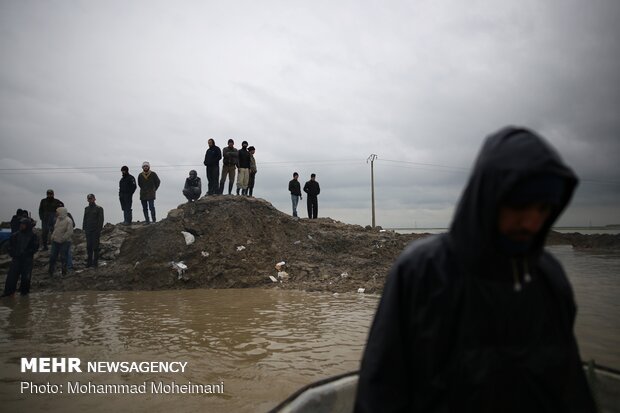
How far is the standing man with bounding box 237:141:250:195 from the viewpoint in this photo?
1230cm

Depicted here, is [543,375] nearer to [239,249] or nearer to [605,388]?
[605,388]

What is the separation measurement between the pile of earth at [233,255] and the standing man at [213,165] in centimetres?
46

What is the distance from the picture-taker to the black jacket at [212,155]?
11789mm

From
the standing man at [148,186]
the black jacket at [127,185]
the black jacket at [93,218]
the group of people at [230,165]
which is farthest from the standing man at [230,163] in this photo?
the black jacket at [93,218]

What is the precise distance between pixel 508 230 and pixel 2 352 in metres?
6.44

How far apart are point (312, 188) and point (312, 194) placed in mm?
296


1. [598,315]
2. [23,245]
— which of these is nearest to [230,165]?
[23,245]

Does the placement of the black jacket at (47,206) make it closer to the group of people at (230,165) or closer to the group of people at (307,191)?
the group of people at (230,165)

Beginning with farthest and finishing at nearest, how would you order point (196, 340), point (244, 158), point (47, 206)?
point (244, 158)
point (47, 206)
point (196, 340)

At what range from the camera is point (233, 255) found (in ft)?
37.3

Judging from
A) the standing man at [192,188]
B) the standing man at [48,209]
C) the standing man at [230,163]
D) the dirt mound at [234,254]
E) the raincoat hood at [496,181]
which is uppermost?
the standing man at [230,163]

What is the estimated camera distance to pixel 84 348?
4.93 m

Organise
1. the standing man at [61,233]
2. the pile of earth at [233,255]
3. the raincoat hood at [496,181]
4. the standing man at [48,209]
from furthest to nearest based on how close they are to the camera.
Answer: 1. the standing man at [48,209]
2. the pile of earth at [233,255]
3. the standing man at [61,233]
4. the raincoat hood at [496,181]

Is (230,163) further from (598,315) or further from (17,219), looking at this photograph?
(598,315)
